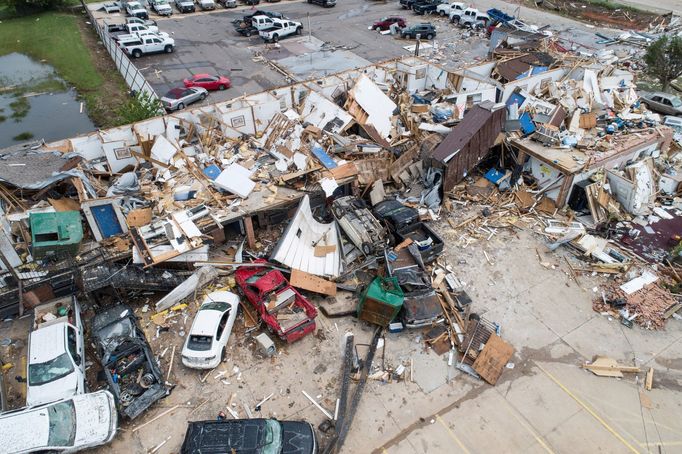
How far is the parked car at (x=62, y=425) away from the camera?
31.9ft

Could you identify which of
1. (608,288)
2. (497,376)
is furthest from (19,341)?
(608,288)

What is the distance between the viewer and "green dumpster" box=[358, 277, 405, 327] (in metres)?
13.0

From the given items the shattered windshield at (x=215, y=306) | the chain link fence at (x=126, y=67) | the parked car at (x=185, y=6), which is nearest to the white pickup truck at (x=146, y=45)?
the chain link fence at (x=126, y=67)

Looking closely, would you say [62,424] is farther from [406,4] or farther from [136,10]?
[406,4]

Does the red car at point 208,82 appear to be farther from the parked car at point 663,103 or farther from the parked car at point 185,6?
the parked car at point 663,103

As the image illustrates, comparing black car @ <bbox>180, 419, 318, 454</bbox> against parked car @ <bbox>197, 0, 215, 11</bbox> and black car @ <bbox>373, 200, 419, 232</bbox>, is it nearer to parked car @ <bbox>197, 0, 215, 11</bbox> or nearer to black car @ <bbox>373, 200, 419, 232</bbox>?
black car @ <bbox>373, 200, 419, 232</bbox>

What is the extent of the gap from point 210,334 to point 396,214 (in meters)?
8.23

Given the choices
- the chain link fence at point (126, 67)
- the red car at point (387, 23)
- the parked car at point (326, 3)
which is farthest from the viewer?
the parked car at point (326, 3)

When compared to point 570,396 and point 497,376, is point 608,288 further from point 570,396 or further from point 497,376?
point 497,376

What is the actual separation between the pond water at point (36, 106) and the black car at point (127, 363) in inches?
647

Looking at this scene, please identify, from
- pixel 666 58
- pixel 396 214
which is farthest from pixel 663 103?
pixel 396 214

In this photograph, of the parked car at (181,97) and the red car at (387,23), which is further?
the red car at (387,23)

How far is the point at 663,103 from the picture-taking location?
82.0ft

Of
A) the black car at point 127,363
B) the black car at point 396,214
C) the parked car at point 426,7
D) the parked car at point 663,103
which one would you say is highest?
the parked car at point 426,7
